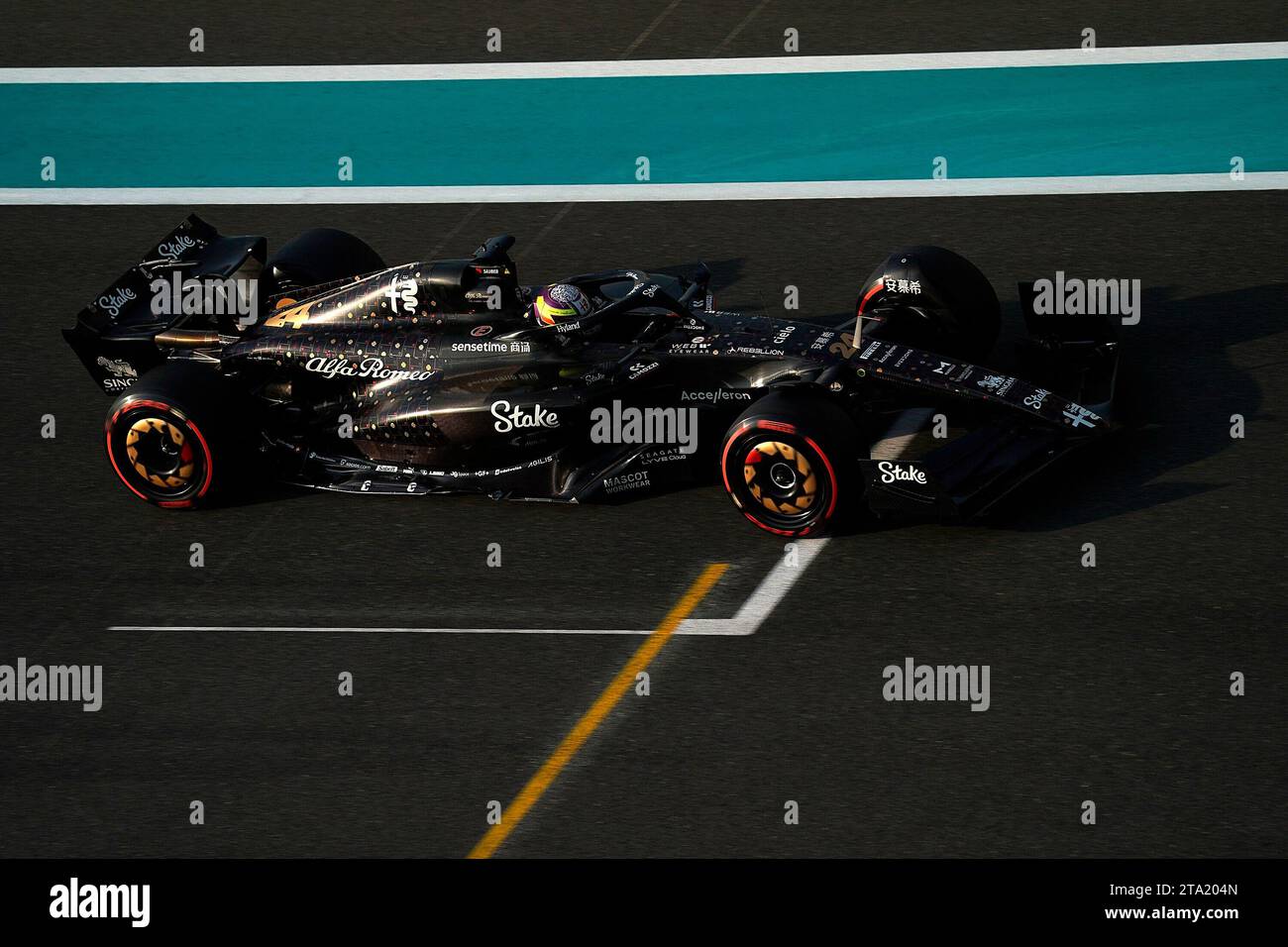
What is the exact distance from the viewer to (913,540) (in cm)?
949

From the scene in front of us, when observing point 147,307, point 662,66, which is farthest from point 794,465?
point 662,66

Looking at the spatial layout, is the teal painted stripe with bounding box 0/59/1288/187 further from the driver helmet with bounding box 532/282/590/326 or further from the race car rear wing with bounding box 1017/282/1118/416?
the driver helmet with bounding box 532/282/590/326

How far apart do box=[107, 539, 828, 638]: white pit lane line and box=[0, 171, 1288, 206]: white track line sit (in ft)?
17.0

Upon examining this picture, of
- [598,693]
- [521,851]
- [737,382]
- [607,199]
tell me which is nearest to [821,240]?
[607,199]

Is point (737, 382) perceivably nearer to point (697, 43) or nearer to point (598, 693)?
point (598, 693)

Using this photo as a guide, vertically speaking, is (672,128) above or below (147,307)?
above

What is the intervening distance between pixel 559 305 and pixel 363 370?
124 centimetres

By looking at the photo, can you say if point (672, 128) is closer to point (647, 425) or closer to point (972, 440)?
point (647, 425)

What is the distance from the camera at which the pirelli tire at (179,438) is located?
10.1 metres

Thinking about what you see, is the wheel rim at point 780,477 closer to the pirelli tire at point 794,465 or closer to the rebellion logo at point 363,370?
the pirelli tire at point 794,465

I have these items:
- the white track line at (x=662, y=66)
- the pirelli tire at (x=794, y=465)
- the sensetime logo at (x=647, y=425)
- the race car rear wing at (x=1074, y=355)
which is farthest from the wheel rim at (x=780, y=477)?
the white track line at (x=662, y=66)

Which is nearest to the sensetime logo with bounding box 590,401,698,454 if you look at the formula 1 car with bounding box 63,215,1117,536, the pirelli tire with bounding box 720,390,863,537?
the formula 1 car with bounding box 63,215,1117,536

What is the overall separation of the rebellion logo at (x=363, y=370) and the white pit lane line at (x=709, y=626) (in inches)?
68.9

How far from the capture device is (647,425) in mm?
9961
